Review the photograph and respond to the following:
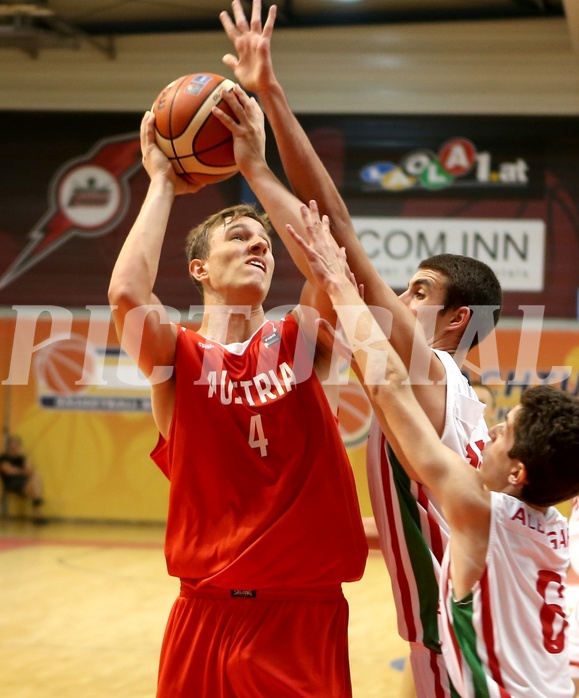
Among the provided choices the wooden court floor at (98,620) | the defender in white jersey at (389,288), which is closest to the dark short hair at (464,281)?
the defender in white jersey at (389,288)

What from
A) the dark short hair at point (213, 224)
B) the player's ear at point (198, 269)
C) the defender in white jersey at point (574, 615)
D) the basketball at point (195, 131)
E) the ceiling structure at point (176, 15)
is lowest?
the defender in white jersey at point (574, 615)

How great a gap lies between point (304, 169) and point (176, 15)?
42.0ft

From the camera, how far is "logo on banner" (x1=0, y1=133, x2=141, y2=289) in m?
15.4

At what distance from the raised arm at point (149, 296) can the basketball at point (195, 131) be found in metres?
0.06

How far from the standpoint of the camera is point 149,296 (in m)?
3.21

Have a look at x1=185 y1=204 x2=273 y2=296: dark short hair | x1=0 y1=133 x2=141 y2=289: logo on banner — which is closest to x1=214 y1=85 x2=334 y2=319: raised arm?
x1=185 y1=204 x2=273 y2=296: dark short hair

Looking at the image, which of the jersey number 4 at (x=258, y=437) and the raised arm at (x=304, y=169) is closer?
the raised arm at (x=304, y=169)

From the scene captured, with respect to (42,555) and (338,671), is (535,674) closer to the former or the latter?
(338,671)

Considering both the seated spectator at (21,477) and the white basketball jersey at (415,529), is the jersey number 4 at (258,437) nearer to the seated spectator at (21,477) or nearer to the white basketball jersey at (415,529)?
the white basketball jersey at (415,529)

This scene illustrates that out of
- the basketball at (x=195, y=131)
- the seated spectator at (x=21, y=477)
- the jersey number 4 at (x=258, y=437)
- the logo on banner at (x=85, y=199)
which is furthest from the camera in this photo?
the logo on banner at (x=85, y=199)

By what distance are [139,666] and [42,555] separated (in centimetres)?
524

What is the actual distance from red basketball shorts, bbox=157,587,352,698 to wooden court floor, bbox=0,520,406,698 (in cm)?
335

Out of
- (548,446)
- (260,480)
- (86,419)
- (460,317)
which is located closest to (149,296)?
(260,480)

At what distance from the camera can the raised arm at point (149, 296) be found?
3.17 metres
